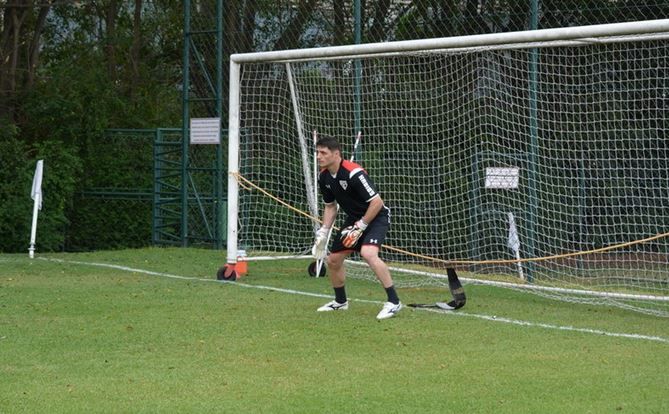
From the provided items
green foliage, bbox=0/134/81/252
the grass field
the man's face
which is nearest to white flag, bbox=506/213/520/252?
the grass field

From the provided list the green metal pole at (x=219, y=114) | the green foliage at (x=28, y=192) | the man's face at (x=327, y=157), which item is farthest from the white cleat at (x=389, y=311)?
the green foliage at (x=28, y=192)

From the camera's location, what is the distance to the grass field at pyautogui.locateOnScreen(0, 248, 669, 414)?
7.76 metres

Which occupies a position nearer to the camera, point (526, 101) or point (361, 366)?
point (361, 366)

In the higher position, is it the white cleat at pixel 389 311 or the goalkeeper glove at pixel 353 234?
the goalkeeper glove at pixel 353 234

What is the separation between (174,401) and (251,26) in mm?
15282

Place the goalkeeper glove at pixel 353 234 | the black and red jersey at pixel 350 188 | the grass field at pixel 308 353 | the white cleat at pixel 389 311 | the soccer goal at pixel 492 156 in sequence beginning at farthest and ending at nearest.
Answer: the soccer goal at pixel 492 156
the black and red jersey at pixel 350 188
the goalkeeper glove at pixel 353 234
the white cleat at pixel 389 311
the grass field at pixel 308 353

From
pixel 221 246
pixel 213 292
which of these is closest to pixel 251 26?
pixel 221 246

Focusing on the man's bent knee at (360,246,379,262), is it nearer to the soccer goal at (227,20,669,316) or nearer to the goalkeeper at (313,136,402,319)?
the goalkeeper at (313,136,402,319)

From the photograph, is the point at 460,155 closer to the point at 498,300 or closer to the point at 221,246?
the point at 498,300

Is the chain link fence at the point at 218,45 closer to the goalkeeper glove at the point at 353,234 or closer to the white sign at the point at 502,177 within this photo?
the white sign at the point at 502,177

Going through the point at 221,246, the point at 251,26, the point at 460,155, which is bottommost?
the point at 221,246

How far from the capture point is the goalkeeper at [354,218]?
1172 cm

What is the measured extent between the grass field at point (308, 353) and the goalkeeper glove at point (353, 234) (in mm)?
689

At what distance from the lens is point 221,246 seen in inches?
842
